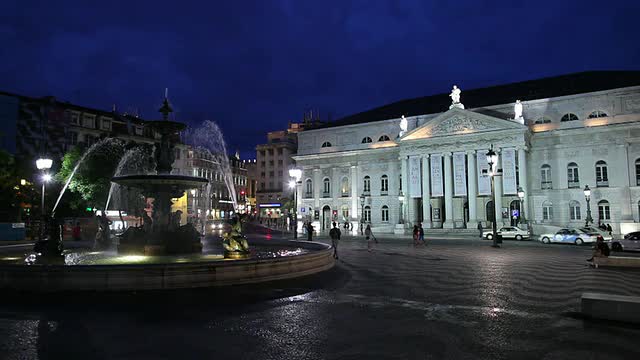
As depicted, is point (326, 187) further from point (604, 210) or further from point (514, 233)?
point (604, 210)

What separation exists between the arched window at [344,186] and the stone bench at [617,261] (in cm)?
4762

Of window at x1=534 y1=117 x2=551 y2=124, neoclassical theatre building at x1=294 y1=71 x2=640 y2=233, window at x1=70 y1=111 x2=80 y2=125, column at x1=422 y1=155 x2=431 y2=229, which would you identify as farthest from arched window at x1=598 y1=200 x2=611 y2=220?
window at x1=70 y1=111 x2=80 y2=125

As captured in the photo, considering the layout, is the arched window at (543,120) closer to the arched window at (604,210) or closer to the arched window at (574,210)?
the arched window at (574,210)

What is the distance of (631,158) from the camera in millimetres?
47375

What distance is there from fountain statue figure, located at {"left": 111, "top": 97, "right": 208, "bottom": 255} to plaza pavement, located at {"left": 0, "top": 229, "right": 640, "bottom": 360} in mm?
5832

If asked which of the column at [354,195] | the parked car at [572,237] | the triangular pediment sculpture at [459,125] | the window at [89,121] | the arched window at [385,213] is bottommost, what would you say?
the parked car at [572,237]

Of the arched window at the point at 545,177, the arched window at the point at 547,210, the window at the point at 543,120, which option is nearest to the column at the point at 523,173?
the arched window at the point at 547,210

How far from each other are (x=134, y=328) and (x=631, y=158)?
176 ft

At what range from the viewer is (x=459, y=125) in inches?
2116

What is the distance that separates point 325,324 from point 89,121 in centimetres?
6957

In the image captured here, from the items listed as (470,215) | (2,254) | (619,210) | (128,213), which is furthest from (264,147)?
(2,254)

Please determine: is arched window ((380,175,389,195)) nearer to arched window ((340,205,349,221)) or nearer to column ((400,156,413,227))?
column ((400,156,413,227))

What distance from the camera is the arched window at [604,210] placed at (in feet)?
158

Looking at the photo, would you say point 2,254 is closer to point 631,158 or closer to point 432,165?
point 432,165
